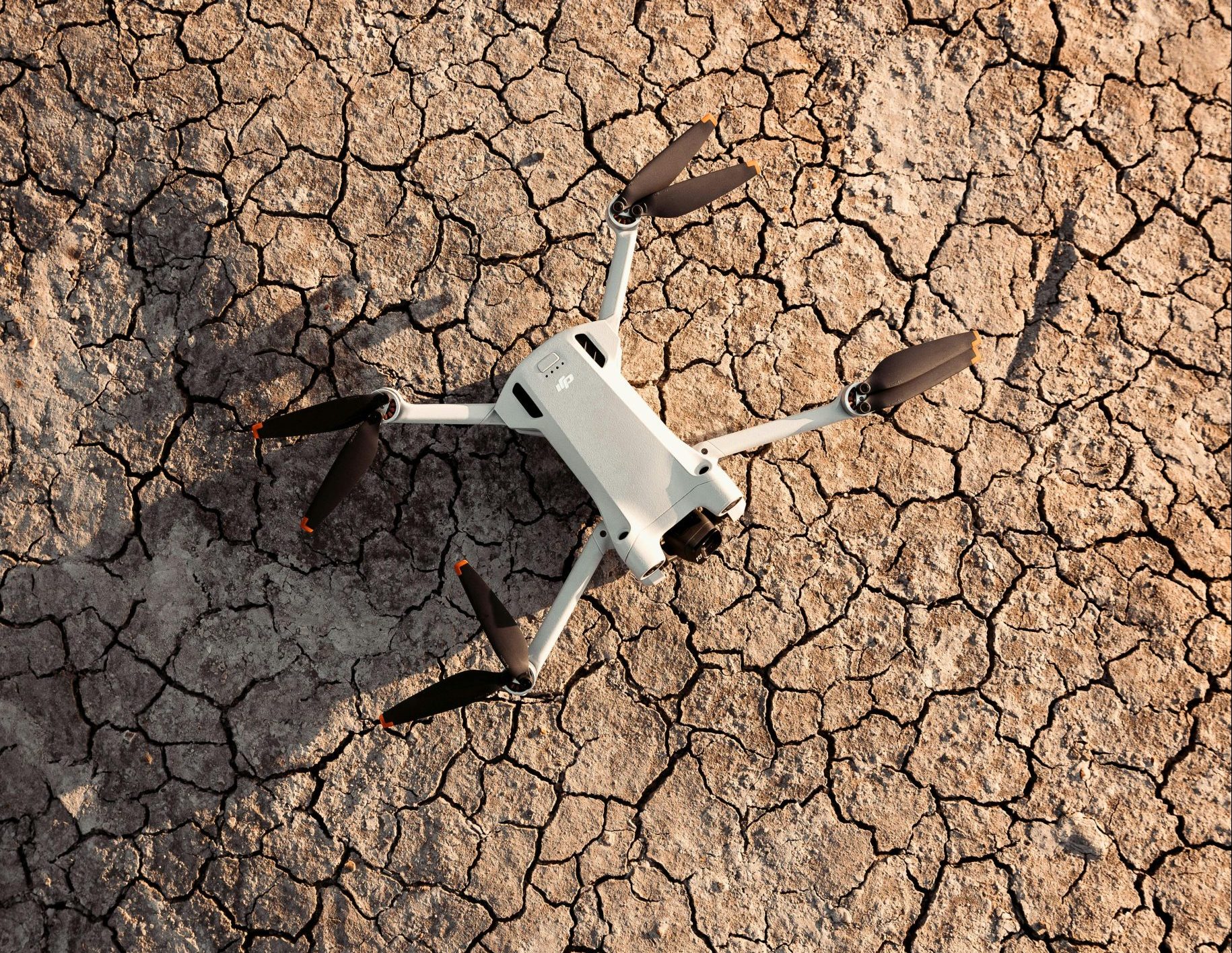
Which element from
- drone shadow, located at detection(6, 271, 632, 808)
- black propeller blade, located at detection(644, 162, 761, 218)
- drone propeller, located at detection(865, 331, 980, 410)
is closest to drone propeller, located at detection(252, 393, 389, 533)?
drone shadow, located at detection(6, 271, 632, 808)

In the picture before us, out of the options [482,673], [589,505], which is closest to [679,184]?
[589,505]

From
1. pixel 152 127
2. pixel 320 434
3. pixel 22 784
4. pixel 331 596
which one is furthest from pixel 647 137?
pixel 22 784

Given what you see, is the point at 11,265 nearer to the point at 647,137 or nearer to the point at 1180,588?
the point at 647,137

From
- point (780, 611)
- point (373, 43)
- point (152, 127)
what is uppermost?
point (152, 127)

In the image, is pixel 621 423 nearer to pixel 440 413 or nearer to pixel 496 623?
pixel 440 413

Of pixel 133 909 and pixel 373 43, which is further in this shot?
pixel 373 43
